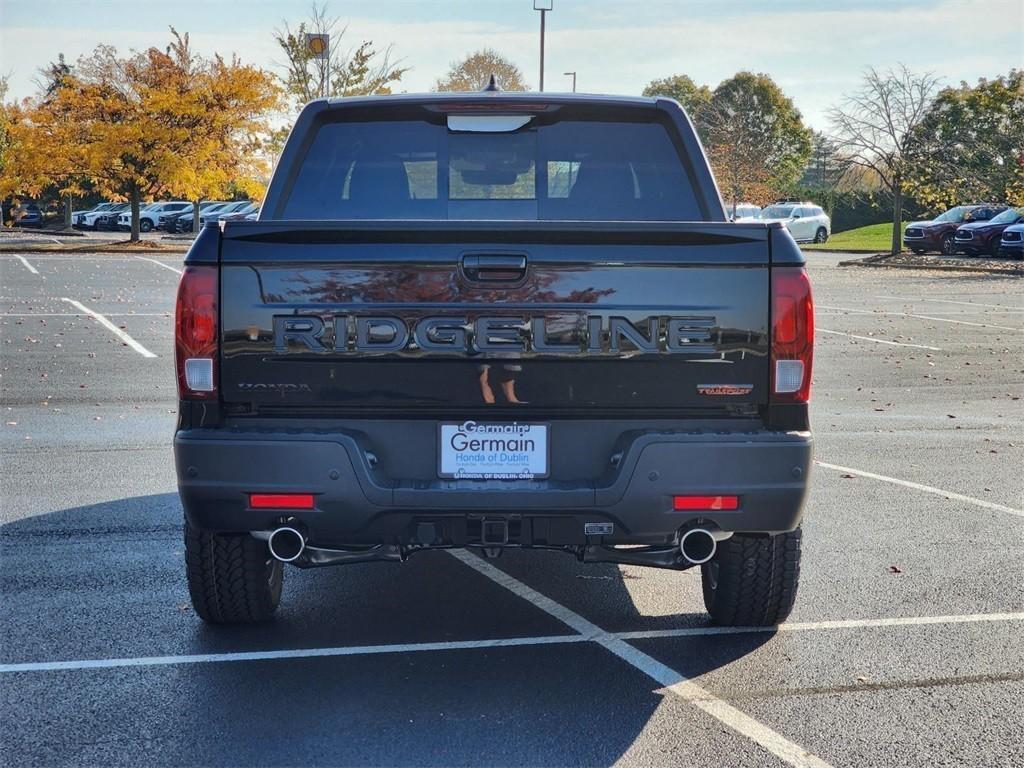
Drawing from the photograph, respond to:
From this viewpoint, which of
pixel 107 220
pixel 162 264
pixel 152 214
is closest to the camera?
pixel 162 264

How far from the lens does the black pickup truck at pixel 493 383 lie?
173 inches

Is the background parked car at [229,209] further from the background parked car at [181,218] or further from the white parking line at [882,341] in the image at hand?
the white parking line at [882,341]

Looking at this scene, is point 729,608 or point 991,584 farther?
point 991,584

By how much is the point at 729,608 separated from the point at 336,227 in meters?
2.17

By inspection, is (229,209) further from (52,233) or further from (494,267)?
(494,267)

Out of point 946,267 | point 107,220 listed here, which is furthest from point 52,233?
point 946,267

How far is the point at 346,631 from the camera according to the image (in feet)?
17.3

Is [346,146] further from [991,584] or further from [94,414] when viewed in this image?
[94,414]

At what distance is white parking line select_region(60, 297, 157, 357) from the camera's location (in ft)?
52.1

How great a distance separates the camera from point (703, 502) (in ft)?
14.7

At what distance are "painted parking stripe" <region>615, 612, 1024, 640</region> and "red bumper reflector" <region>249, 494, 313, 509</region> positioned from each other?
1.48 meters

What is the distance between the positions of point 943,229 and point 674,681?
138 ft

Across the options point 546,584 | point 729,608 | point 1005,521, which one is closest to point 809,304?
point 729,608

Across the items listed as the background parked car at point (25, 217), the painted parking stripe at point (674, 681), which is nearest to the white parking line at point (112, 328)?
the painted parking stripe at point (674, 681)
